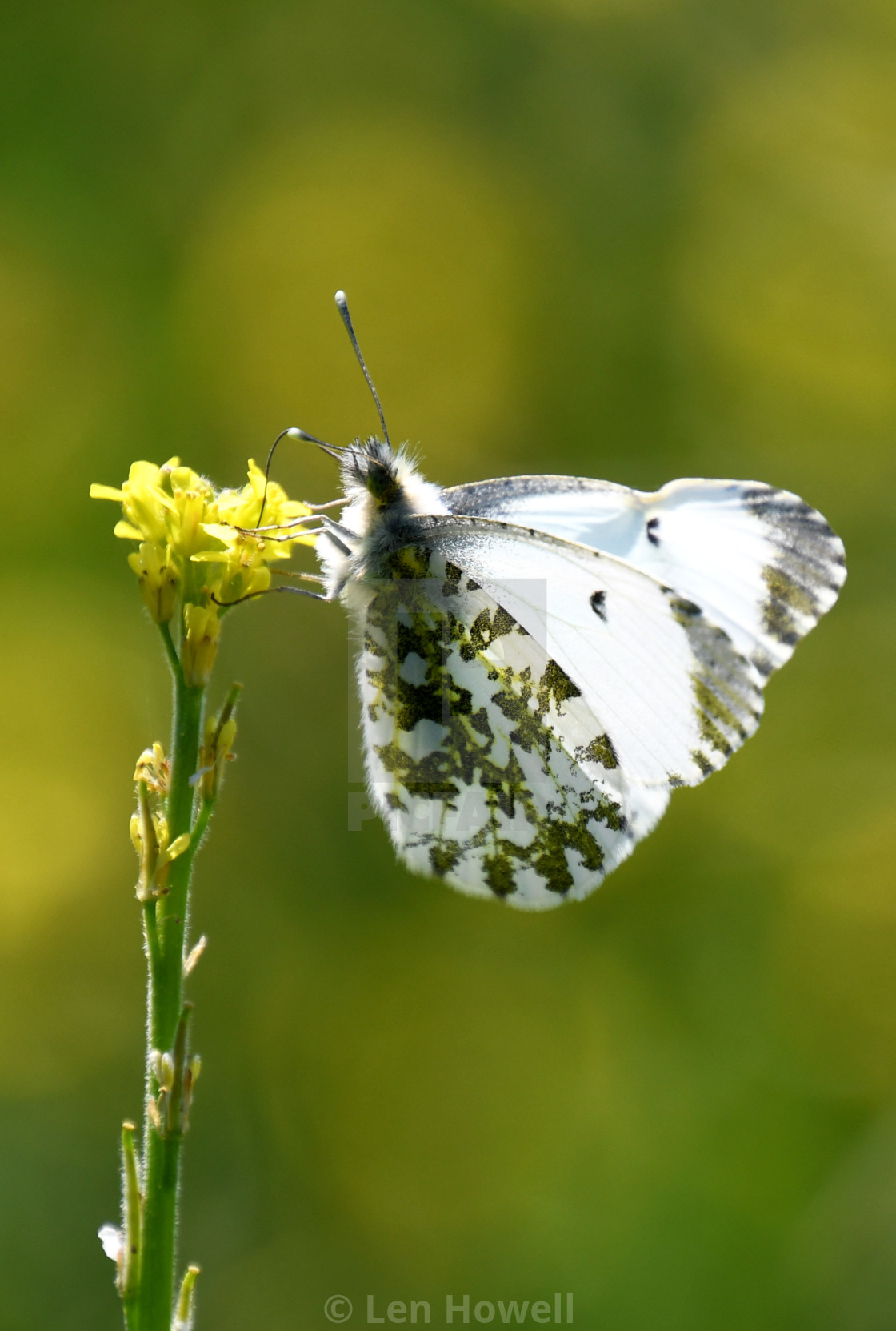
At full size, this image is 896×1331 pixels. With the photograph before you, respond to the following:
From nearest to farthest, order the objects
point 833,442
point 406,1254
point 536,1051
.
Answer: point 406,1254, point 536,1051, point 833,442

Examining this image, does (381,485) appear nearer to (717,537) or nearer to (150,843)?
(717,537)

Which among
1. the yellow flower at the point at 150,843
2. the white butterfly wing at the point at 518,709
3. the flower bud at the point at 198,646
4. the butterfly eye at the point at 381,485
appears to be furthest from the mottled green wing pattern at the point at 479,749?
the yellow flower at the point at 150,843

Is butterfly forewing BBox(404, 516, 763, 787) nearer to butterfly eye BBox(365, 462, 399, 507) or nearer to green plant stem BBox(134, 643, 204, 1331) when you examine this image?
butterfly eye BBox(365, 462, 399, 507)

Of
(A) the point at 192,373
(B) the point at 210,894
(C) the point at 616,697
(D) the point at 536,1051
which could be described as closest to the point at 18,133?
(A) the point at 192,373

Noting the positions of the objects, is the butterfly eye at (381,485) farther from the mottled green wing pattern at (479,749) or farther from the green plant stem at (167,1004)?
the green plant stem at (167,1004)

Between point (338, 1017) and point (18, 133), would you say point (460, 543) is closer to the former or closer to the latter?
point (338, 1017)
